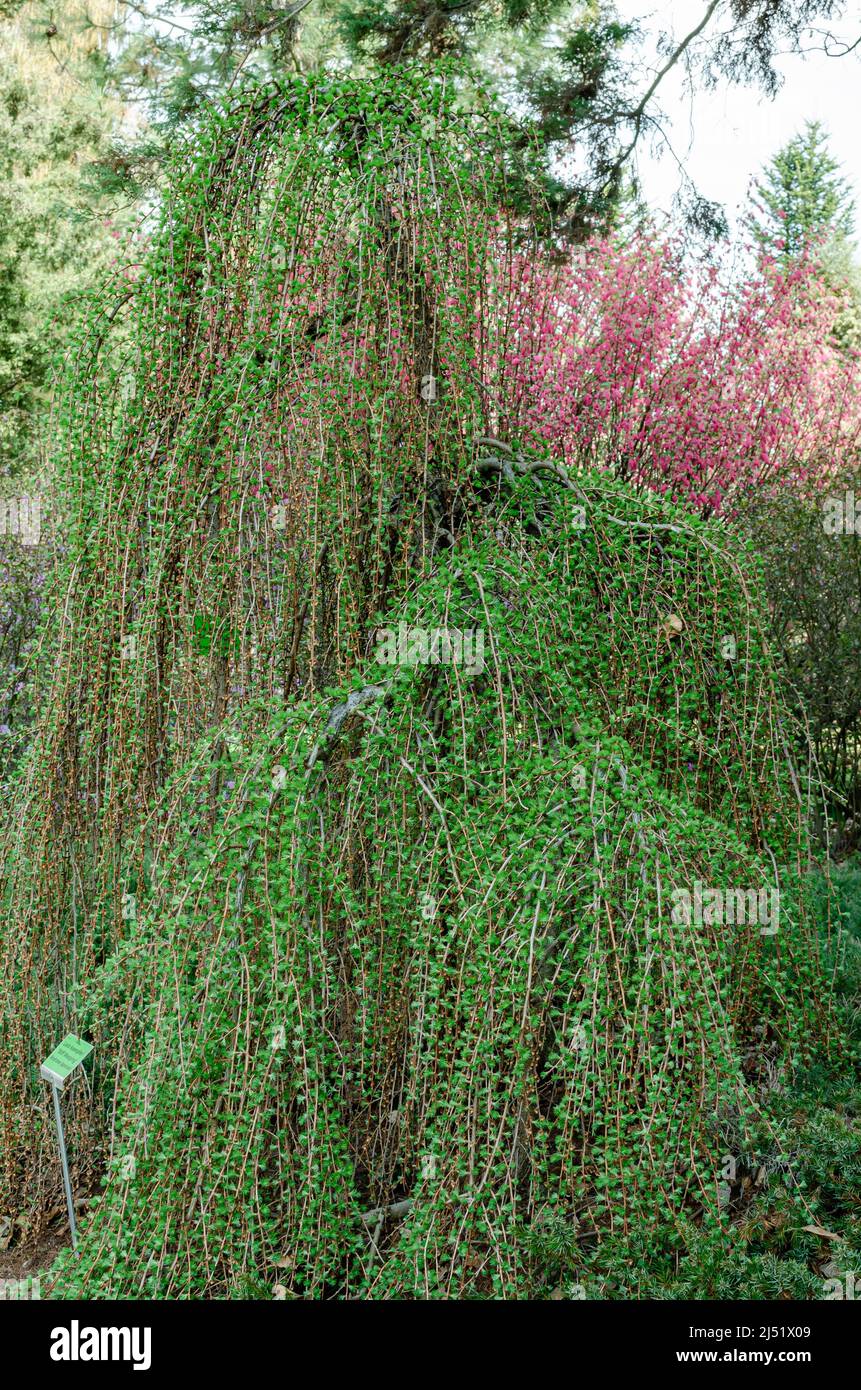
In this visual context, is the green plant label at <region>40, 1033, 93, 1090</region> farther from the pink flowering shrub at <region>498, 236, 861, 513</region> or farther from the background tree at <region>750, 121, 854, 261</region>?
the background tree at <region>750, 121, 854, 261</region>

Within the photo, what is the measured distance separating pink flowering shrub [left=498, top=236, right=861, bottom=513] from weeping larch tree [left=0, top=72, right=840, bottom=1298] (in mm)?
3706

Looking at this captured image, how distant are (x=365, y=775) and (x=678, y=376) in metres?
5.76

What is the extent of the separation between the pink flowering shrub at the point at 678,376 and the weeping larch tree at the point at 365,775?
12.2 feet

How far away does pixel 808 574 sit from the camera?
4.99m

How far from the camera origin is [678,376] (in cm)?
741

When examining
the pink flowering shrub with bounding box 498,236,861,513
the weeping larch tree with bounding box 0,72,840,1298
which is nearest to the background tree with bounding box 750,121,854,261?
the pink flowering shrub with bounding box 498,236,861,513

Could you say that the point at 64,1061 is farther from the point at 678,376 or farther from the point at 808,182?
the point at 808,182

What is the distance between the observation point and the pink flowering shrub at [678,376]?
7.06m

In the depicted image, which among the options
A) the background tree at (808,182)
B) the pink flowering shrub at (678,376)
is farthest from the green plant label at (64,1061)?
the background tree at (808,182)

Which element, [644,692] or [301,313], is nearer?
[301,313]

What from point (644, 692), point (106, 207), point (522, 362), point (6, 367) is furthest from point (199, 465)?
point (6, 367)

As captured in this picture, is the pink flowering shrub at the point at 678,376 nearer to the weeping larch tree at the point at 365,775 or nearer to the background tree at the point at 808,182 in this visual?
the weeping larch tree at the point at 365,775
